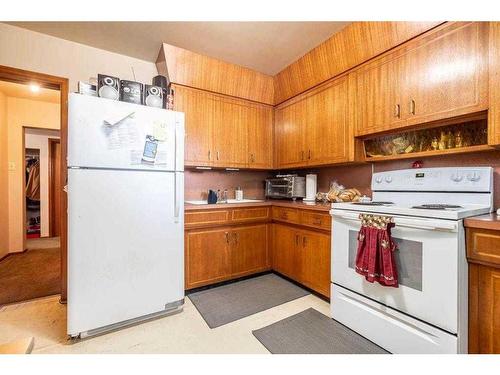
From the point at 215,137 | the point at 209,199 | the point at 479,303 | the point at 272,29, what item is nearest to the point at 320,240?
the point at 479,303

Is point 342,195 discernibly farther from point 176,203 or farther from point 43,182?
point 43,182

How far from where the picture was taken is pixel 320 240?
216 centimetres

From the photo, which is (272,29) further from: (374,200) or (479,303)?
(479,303)

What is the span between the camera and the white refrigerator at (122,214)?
1556 mm

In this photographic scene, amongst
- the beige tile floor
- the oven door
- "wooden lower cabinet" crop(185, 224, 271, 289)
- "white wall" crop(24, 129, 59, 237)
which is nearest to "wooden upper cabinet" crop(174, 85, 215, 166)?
"wooden lower cabinet" crop(185, 224, 271, 289)

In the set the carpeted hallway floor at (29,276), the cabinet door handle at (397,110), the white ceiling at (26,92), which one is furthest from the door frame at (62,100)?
the cabinet door handle at (397,110)

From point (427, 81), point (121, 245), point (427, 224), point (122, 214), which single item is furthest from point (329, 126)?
point (121, 245)

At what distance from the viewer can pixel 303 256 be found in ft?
7.68

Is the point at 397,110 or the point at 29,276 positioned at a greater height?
the point at 397,110

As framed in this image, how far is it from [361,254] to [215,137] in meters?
1.89

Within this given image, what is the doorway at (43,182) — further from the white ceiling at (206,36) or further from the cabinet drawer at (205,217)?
the cabinet drawer at (205,217)

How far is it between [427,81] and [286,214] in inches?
64.0

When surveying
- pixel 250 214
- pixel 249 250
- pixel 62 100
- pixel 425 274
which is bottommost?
pixel 249 250

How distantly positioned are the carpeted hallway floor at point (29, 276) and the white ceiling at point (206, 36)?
8.20 ft
